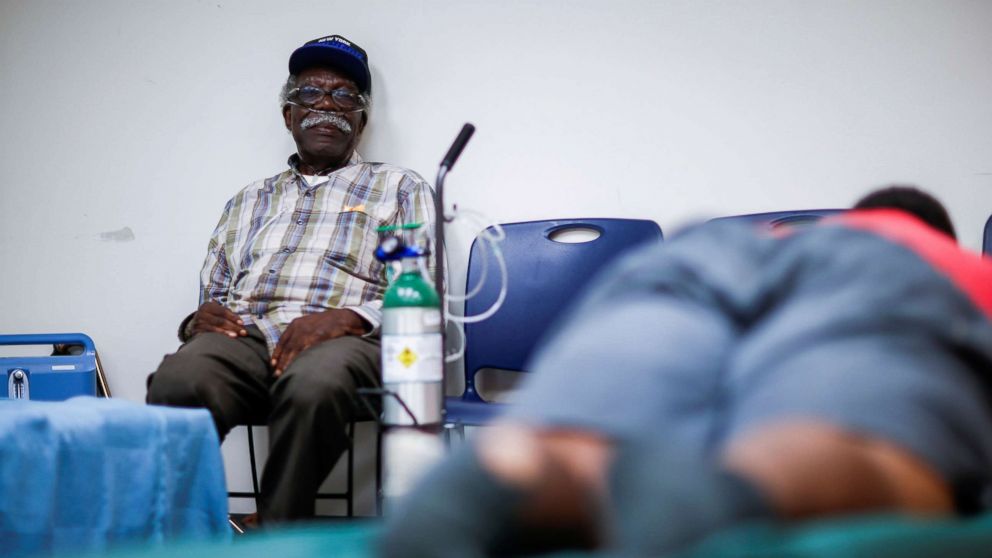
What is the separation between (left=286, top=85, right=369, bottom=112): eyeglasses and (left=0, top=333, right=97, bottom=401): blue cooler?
2.81ft

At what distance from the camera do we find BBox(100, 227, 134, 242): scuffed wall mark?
2.64 m

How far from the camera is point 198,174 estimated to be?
2.61m

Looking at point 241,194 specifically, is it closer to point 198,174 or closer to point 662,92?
point 198,174

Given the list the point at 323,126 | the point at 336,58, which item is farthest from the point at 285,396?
the point at 336,58

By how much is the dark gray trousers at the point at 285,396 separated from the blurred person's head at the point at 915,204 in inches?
45.7

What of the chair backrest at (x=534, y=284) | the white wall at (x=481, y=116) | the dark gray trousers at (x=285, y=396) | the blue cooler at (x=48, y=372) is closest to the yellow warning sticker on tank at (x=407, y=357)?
the dark gray trousers at (x=285, y=396)

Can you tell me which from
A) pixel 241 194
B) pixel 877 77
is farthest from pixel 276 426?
pixel 877 77

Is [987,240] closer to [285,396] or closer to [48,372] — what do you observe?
[285,396]

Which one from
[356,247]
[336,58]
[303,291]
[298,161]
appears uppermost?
[336,58]

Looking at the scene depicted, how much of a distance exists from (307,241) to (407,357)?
673 mm

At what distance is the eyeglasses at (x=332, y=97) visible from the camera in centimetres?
238

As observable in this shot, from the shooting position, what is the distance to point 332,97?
239 cm

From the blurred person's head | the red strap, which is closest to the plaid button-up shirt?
the blurred person's head

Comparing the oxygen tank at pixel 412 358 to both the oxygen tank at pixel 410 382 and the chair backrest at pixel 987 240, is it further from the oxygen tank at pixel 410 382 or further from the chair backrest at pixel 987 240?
the chair backrest at pixel 987 240
